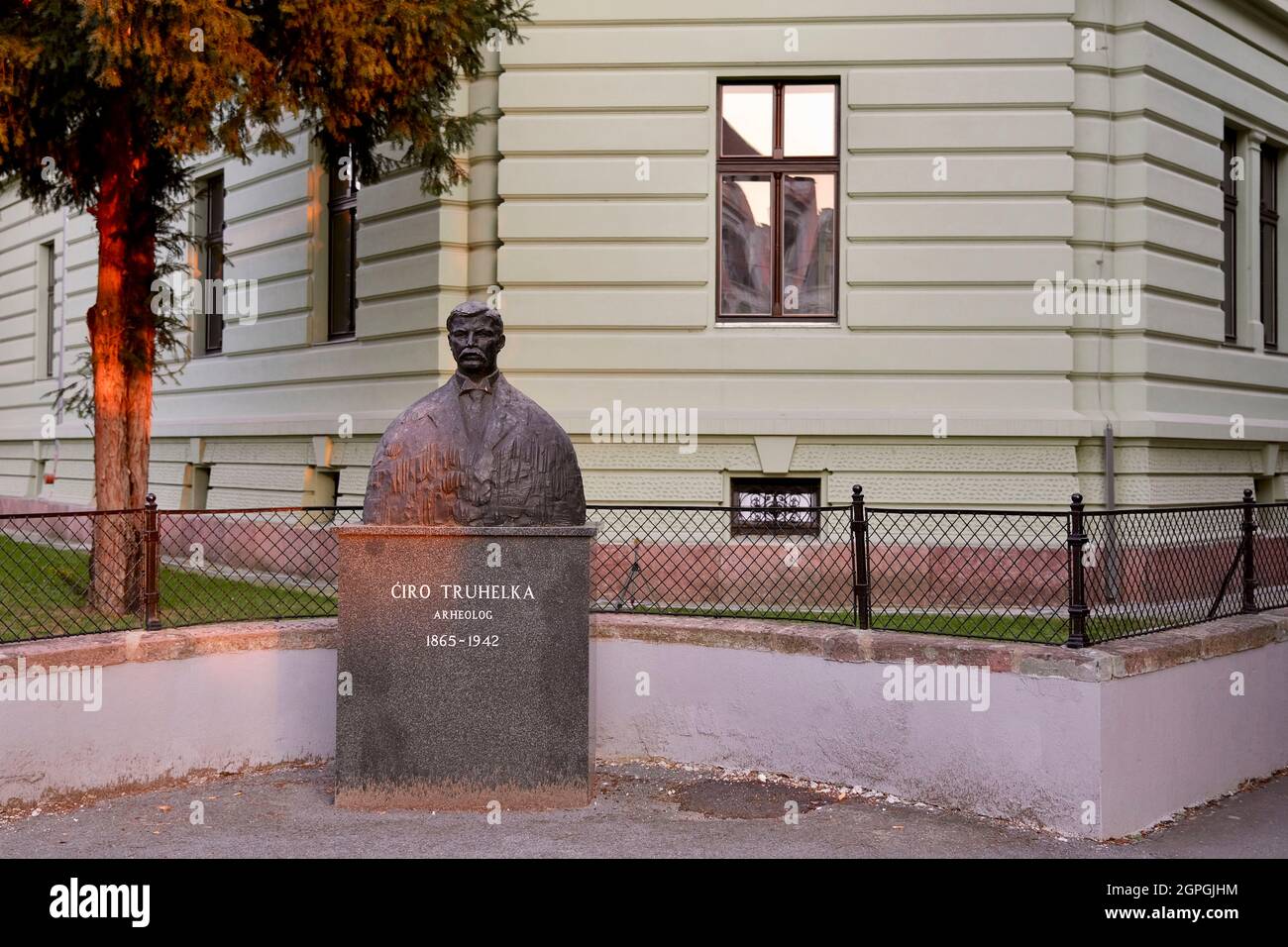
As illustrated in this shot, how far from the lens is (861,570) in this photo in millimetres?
8133

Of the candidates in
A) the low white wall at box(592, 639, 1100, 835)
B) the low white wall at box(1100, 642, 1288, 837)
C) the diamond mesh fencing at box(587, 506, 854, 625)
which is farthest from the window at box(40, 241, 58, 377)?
the low white wall at box(1100, 642, 1288, 837)

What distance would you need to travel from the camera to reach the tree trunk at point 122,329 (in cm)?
1062

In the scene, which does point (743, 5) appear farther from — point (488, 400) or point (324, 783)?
point (324, 783)

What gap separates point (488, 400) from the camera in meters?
7.57

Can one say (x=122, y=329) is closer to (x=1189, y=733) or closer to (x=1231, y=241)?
(x=1189, y=733)

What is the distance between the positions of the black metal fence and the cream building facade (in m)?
0.79

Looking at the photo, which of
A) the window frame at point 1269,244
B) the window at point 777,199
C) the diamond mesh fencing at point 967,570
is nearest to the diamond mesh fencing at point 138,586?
the window at point 777,199

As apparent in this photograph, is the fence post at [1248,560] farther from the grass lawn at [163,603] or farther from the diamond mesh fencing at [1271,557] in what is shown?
the grass lawn at [163,603]

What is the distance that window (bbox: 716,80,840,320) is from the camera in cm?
1255

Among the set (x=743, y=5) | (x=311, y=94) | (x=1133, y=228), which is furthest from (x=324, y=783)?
(x=1133, y=228)

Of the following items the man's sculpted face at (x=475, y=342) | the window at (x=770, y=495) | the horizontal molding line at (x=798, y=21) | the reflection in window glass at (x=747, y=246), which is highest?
the horizontal molding line at (x=798, y=21)

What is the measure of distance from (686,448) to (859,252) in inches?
94.4

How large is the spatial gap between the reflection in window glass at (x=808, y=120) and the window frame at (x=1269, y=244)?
6.13m

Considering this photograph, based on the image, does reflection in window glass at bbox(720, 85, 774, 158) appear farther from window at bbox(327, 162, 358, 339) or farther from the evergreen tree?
window at bbox(327, 162, 358, 339)
